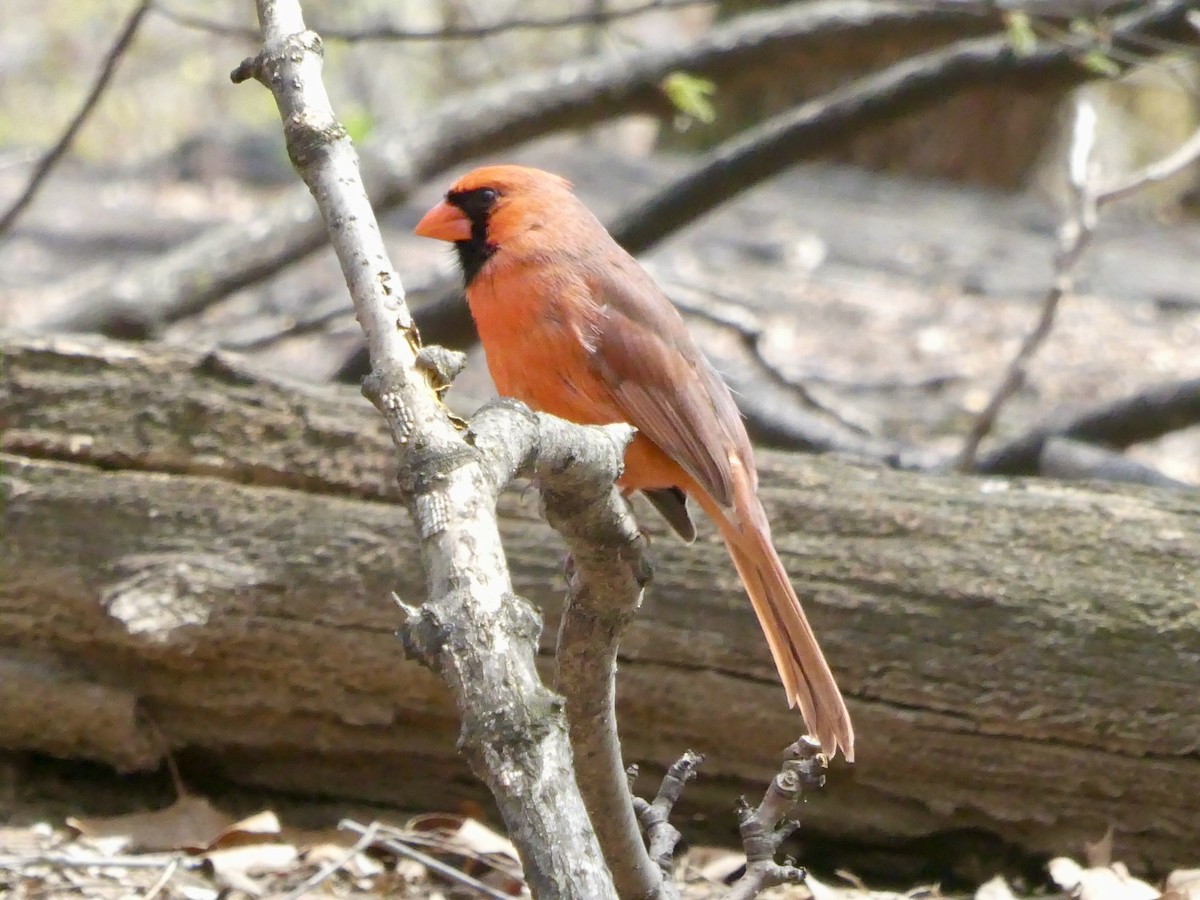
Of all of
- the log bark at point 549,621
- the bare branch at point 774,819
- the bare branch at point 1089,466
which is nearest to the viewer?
Answer: the bare branch at point 774,819

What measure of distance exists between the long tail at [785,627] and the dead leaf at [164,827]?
130 cm

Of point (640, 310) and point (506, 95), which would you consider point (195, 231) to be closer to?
point (506, 95)

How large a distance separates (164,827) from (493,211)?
155cm

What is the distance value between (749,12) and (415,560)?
6669 millimetres

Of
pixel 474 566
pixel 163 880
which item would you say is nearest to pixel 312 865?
pixel 163 880

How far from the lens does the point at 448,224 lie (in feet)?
9.96

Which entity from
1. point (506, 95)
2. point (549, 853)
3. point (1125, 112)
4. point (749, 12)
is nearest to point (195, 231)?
point (506, 95)

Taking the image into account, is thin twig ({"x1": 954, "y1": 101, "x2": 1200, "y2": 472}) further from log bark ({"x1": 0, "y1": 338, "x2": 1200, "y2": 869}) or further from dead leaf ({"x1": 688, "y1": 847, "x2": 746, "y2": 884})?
dead leaf ({"x1": 688, "y1": 847, "x2": 746, "y2": 884})

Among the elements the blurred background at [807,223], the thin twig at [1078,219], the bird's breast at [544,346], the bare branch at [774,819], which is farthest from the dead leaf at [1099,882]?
the blurred background at [807,223]

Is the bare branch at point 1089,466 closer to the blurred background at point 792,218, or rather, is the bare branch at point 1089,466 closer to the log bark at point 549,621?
the blurred background at point 792,218

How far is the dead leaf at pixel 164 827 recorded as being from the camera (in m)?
2.94

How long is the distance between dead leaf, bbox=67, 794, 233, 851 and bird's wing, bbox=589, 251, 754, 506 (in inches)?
51.9

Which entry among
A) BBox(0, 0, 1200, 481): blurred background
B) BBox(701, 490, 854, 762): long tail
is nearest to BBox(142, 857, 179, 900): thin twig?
BBox(701, 490, 854, 762): long tail

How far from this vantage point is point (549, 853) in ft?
3.32
